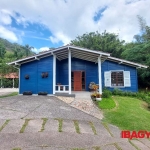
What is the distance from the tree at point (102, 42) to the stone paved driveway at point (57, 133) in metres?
19.8

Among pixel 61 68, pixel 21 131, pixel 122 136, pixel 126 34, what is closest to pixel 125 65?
pixel 61 68

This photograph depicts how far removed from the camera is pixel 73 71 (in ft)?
49.5

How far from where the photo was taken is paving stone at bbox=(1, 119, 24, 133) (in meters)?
4.84

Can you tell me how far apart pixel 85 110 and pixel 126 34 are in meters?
30.5

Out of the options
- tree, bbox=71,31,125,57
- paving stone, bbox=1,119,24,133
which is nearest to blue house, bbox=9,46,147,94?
paving stone, bbox=1,119,24,133

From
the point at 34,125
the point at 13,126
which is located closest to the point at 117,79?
the point at 34,125

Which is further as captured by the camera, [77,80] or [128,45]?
[128,45]

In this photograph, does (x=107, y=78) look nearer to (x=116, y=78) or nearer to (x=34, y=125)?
(x=116, y=78)

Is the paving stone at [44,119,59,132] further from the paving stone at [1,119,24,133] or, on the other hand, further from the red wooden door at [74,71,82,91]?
the red wooden door at [74,71,82,91]

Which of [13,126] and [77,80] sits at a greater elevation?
[77,80]

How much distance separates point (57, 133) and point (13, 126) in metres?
1.59

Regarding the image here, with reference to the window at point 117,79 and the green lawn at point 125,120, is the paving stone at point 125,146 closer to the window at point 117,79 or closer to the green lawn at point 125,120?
the green lawn at point 125,120

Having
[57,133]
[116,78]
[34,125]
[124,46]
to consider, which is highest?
[124,46]

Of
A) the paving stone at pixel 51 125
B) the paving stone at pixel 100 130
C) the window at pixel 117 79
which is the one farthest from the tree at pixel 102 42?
the paving stone at pixel 51 125
